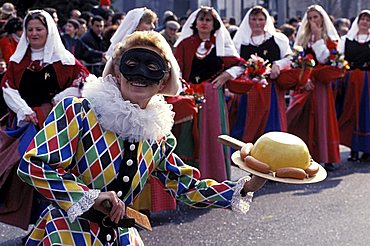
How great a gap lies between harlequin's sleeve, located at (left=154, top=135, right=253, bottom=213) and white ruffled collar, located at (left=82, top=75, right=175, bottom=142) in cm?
15

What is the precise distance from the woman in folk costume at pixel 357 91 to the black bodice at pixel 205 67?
8.42 ft

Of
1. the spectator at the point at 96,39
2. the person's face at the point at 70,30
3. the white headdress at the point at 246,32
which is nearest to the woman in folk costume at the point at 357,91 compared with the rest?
the white headdress at the point at 246,32

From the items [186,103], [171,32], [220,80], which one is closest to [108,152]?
[186,103]

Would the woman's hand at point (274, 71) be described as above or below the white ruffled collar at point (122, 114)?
below

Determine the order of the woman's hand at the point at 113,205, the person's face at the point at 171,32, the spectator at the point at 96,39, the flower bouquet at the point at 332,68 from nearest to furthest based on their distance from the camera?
the woman's hand at the point at 113,205 → the flower bouquet at the point at 332,68 → the spectator at the point at 96,39 → the person's face at the point at 171,32

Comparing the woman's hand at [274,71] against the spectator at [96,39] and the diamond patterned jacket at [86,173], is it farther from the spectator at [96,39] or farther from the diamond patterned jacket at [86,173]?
the diamond patterned jacket at [86,173]

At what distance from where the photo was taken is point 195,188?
3.37m

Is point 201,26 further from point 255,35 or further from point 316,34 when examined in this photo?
point 316,34

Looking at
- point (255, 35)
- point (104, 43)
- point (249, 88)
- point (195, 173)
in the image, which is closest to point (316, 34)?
point (255, 35)

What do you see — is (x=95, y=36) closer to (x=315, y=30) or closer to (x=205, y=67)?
(x=315, y=30)

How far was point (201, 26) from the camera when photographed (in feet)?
24.0

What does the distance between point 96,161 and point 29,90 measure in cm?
301

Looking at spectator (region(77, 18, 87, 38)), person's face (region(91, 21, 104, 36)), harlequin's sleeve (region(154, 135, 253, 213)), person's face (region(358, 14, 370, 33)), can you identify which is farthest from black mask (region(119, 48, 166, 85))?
spectator (region(77, 18, 87, 38))

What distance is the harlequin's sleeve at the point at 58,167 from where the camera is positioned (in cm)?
288
